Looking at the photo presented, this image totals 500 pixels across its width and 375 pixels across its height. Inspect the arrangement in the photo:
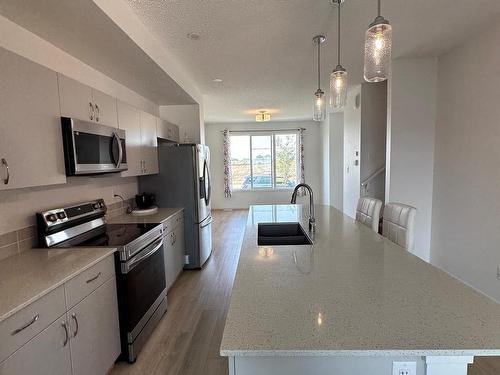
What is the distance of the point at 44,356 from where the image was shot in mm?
1288

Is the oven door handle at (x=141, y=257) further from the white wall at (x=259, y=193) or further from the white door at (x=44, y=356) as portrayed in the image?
the white wall at (x=259, y=193)

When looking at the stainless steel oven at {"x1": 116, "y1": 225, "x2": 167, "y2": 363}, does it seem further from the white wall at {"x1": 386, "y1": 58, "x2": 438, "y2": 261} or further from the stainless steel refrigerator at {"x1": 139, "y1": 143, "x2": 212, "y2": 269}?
the white wall at {"x1": 386, "y1": 58, "x2": 438, "y2": 261}

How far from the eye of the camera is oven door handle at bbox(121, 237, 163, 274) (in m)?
1.95

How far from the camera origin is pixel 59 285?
1.37m

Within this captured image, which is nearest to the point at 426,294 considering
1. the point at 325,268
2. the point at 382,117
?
the point at 325,268

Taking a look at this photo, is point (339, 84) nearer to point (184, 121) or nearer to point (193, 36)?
point (193, 36)

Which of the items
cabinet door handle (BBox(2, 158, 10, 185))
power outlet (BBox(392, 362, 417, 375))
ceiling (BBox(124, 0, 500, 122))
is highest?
ceiling (BBox(124, 0, 500, 122))

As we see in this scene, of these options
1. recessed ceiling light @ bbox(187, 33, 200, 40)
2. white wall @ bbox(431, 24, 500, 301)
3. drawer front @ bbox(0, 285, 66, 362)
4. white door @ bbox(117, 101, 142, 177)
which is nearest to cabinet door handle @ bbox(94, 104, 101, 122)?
white door @ bbox(117, 101, 142, 177)

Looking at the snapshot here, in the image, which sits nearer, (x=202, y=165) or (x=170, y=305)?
(x=170, y=305)

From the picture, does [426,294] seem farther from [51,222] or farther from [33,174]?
[51,222]

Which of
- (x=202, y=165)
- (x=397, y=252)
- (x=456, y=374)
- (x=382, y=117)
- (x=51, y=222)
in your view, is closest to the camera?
(x=456, y=374)

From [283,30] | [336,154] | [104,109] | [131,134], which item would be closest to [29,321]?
[104,109]

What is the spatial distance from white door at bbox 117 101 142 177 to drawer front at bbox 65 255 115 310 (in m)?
1.09

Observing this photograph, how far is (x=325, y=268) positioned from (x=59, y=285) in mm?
1319
